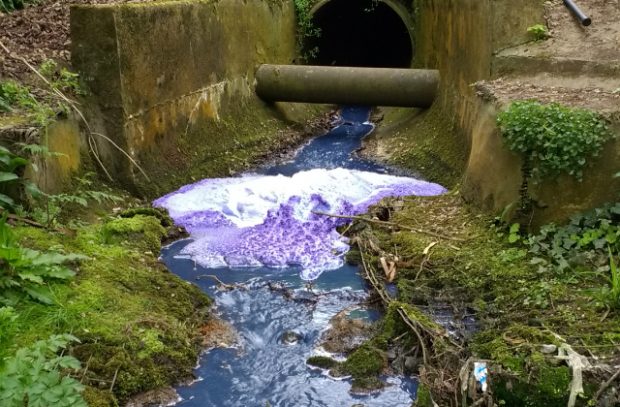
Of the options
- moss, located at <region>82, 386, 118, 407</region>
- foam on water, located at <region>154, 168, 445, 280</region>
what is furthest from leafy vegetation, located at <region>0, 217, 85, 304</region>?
foam on water, located at <region>154, 168, 445, 280</region>

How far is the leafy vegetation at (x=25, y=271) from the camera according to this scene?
4824 millimetres

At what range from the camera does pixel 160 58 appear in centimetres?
863

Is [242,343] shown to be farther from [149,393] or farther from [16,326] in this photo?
[16,326]

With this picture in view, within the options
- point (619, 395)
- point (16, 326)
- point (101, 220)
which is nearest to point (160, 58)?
point (101, 220)

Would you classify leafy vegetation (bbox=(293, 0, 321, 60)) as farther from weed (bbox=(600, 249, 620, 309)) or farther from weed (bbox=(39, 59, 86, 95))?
weed (bbox=(600, 249, 620, 309))

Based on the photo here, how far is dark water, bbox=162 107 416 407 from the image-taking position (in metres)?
4.62

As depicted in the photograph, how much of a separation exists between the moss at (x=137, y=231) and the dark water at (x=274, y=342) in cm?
18

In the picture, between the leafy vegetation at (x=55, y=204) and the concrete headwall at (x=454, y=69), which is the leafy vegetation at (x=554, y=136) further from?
the leafy vegetation at (x=55, y=204)

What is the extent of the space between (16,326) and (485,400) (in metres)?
3.07

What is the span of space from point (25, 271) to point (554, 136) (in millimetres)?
4342

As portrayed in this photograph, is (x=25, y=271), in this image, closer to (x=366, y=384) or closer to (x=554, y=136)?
(x=366, y=384)

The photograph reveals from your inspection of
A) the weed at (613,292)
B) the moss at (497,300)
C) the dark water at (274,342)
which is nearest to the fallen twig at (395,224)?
the moss at (497,300)

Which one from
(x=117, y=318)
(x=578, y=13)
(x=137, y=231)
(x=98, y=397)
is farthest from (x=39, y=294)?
(x=578, y=13)

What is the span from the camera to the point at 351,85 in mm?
11273
